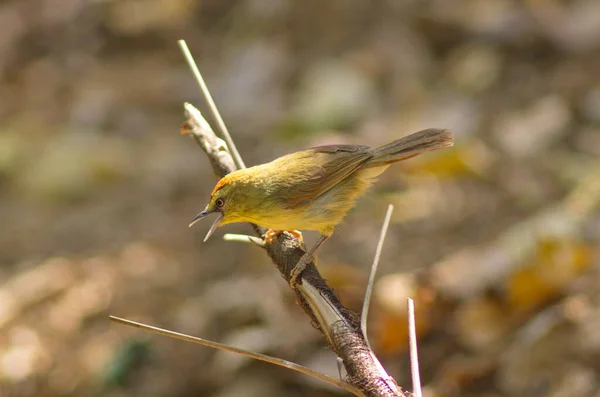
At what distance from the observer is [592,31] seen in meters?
7.50

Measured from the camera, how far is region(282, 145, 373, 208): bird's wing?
370 cm

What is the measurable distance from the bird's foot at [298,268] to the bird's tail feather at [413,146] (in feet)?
2.57

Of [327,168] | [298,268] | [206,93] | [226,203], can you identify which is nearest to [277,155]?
[327,168]

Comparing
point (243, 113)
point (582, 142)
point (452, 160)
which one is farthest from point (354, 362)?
point (243, 113)

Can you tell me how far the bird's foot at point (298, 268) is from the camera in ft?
8.95

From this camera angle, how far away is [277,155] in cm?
742

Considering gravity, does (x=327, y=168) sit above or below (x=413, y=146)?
above

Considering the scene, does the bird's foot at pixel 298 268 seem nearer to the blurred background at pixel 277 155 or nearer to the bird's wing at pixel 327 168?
the bird's wing at pixel 327 168

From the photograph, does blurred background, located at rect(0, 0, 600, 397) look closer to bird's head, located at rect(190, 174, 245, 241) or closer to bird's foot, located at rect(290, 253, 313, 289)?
bird's head, located at rect(190, 174, 245, 241)

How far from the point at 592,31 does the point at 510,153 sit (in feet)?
6.48

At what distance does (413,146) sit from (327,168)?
1.63ft

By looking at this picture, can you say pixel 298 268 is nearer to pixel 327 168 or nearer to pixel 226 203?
pixel 226 203

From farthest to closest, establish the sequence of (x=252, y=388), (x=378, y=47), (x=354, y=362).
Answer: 1. (x=378, y=47)
2. (x=252, y=388)
3. (x=354, y=362)

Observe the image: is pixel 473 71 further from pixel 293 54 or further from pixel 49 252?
pixel 49 252
